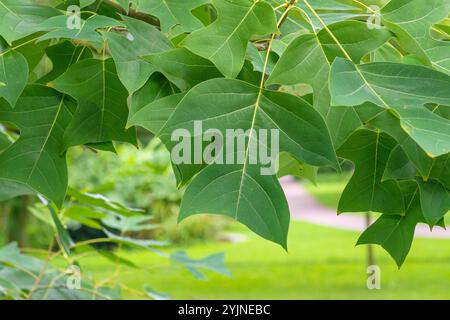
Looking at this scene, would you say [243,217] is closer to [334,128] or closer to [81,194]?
[334,128]

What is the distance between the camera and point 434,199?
28.4 inches

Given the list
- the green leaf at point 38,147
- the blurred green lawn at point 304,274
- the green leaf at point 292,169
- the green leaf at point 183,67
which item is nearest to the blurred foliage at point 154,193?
the blurred green lawn at point 304,274

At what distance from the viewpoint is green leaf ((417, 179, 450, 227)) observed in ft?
2.36

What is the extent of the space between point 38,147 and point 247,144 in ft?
0.87

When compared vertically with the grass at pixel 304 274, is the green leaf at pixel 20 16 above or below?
below

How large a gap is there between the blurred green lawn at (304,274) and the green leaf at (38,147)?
4.11 m

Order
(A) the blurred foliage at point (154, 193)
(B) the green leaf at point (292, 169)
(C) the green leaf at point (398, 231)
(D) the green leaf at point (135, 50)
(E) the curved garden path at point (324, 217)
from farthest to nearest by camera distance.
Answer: (E) the curved garden path at point (324, 217), (A) the blurred foliage at point (154, 193), (B) the green leaf at point (292, 169), (C) the green leaf at point (398, 231), (D) the green leaf at point (135, 50)

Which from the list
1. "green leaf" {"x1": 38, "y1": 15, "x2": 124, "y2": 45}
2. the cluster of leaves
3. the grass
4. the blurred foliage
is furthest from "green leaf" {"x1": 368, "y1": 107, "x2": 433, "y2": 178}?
the blurred foliage

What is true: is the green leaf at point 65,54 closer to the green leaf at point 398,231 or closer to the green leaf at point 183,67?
the green leaf at point 183,67

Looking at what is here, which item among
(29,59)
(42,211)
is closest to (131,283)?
(42,211)

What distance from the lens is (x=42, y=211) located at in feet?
6.50

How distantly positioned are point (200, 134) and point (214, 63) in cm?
7

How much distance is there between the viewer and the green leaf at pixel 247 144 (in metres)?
0.63
